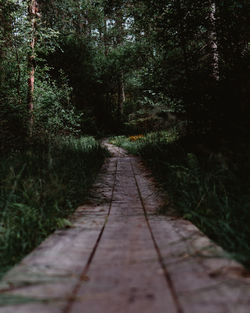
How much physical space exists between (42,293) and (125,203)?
153cm

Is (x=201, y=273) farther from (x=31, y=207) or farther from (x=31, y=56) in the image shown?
(x=31, y=56)

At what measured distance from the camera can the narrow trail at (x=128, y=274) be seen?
2.87ft

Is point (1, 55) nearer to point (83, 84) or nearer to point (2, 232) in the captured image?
point (2, 232)

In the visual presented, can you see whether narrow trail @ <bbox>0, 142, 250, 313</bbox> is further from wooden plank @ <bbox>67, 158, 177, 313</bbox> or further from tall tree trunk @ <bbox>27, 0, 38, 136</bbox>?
tall tree trunk @ <bbox>27, 0, 38, 136</bbox>

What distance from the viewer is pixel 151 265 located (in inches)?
45.9

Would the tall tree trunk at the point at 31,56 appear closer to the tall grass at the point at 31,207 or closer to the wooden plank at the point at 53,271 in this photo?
the tall grass at the point at 31,207

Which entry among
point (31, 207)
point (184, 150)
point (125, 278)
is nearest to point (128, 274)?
point (125, 278)

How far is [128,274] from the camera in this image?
1.08m

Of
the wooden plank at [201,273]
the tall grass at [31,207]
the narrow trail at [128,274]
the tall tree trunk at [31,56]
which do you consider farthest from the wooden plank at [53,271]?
the tall tree trunk at [31,56]

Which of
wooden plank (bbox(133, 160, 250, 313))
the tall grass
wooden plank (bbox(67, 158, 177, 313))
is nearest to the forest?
the tall grass

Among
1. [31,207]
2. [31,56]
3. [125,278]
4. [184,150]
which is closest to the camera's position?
[125,278]

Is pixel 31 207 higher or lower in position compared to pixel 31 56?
lower

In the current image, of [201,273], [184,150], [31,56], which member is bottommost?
[201,273]

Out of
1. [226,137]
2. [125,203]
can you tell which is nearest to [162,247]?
[125,203]
